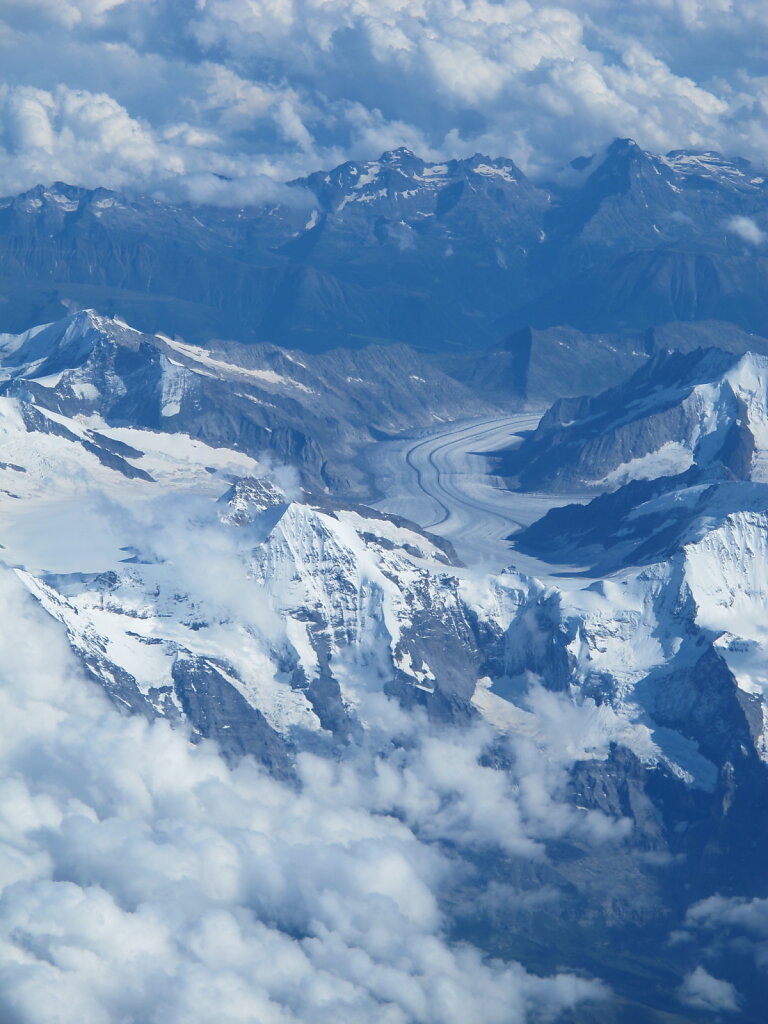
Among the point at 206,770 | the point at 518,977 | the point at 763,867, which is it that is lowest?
the point at 518,977

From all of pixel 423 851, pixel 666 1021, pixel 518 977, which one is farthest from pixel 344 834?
pixel 666 1021

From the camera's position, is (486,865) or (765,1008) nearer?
(765,1008)

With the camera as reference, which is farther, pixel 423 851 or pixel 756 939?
pixel 423 851

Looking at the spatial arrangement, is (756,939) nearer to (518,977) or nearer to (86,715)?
(518,977)

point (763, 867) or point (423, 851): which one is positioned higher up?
point (763, 867)

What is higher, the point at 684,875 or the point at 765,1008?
the point at 684,875

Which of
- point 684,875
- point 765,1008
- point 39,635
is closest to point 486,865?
point 684,875

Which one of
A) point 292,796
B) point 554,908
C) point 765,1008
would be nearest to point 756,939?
point 765,1008

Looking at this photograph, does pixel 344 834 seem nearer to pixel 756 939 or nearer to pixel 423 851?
pixel 423 851
